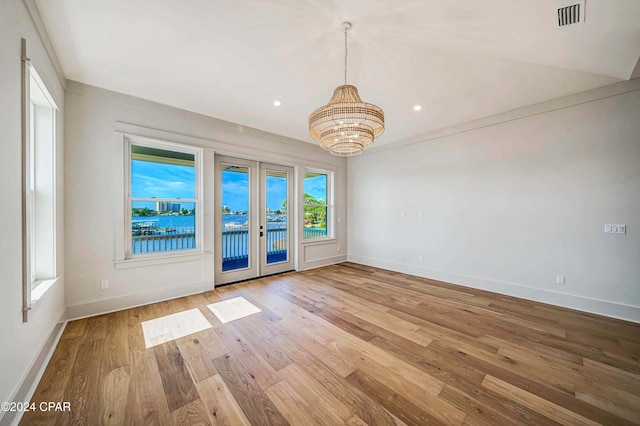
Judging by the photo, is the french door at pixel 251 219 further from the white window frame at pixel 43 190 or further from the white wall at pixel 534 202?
the white wall at pixel 534 202

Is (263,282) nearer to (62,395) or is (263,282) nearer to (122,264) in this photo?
(122,264)

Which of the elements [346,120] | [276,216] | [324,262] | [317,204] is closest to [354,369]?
[346,120]

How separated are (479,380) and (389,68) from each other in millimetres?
3131

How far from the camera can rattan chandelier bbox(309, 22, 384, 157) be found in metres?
2.17

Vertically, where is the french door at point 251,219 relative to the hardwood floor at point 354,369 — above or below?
above

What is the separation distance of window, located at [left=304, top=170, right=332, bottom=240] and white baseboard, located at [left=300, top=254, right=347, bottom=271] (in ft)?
1.92

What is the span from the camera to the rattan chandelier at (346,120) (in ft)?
7.11

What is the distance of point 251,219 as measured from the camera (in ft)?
15.1

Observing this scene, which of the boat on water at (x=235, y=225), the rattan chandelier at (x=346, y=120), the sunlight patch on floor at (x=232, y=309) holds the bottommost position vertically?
the sunlight patch on floor at (x=232, y=309)

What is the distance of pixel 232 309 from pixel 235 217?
5.95 feet

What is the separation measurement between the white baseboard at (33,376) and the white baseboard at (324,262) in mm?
3720

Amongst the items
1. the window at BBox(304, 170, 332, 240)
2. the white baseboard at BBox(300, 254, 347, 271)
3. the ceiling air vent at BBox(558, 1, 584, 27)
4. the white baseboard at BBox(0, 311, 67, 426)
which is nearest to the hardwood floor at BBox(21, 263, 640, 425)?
the white baseboard at BBox(0, 311, 67, 426)

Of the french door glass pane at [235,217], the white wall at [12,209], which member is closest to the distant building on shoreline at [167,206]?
the french door glass pane at [235,217]

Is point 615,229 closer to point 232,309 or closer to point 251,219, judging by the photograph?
point 232,309
